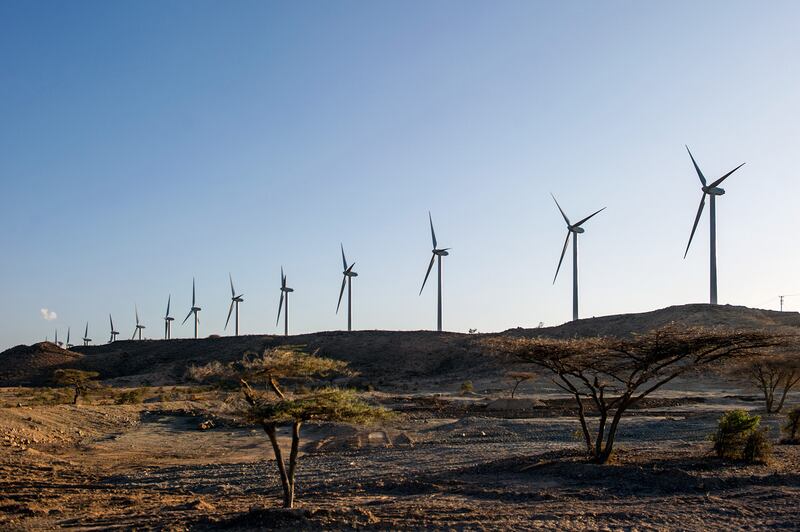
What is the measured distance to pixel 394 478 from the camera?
69.5ft

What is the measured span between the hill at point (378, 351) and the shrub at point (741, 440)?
179 ft

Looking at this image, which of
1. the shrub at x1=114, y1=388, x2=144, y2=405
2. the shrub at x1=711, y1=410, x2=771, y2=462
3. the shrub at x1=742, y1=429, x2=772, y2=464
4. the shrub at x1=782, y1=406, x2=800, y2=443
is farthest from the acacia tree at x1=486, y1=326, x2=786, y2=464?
the shrub at x1=114, y1=388, x2=144, y2=405

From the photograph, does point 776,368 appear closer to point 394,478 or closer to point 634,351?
point 634,351

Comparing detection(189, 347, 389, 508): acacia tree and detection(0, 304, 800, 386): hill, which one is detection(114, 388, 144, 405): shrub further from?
detection(189, 347, 389, 508): acacia tree

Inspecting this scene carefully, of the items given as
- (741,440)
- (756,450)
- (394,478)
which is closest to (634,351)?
(741,440)

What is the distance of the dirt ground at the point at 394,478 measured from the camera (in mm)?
14836

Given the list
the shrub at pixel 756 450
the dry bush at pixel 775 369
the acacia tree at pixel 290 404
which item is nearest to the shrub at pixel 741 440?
the shrub at pixel 756 450

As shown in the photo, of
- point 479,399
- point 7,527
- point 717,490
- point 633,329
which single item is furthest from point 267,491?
point 633,329

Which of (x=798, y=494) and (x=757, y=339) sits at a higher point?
(x=757, y=339)

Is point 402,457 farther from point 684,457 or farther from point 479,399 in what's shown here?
point 479,399

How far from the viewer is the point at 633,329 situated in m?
91.4

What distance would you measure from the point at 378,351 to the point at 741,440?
8071cm

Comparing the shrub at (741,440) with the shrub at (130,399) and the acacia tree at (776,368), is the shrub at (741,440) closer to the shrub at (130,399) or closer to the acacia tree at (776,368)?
the acacia tree at (776,368)

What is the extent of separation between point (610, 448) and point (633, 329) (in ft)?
241
